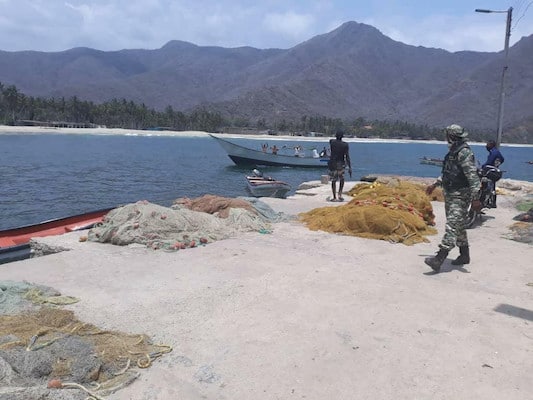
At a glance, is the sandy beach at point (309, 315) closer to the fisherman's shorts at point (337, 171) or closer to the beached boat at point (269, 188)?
the fisherman's shorts at point (337, 171)

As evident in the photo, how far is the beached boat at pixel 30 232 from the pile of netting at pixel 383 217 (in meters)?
4.74

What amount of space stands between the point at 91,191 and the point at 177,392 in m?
23.3

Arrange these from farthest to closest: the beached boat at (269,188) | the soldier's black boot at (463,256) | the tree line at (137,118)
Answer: the tree line at (137,118) < the beached boat at (269,188) < the soldier's black boot at (463,256)

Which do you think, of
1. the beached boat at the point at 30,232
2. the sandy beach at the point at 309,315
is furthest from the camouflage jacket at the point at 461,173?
the beached boat at the point at 30,232

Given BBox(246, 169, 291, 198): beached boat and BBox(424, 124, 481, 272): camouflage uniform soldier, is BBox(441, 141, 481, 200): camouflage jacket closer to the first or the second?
BBox(424, 124, 481, 272): camouflage uniform soldier

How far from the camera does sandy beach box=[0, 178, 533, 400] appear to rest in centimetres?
351

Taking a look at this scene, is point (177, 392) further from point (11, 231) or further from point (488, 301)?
point (11, 231)

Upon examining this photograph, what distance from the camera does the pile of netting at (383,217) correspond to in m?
8.34

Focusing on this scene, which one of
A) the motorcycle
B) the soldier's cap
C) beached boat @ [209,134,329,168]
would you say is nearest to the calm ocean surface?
beached boat @ [209,134,329,168]

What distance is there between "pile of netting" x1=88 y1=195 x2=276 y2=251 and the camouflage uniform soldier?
3.39 m

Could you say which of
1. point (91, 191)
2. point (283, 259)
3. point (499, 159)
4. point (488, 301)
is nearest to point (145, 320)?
point (283, 259)

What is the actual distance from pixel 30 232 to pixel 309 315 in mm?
7536

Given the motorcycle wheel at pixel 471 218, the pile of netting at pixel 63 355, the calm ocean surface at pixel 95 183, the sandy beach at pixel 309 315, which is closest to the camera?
the pile of netting at pixel 63 355

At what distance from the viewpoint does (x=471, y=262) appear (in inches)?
271
